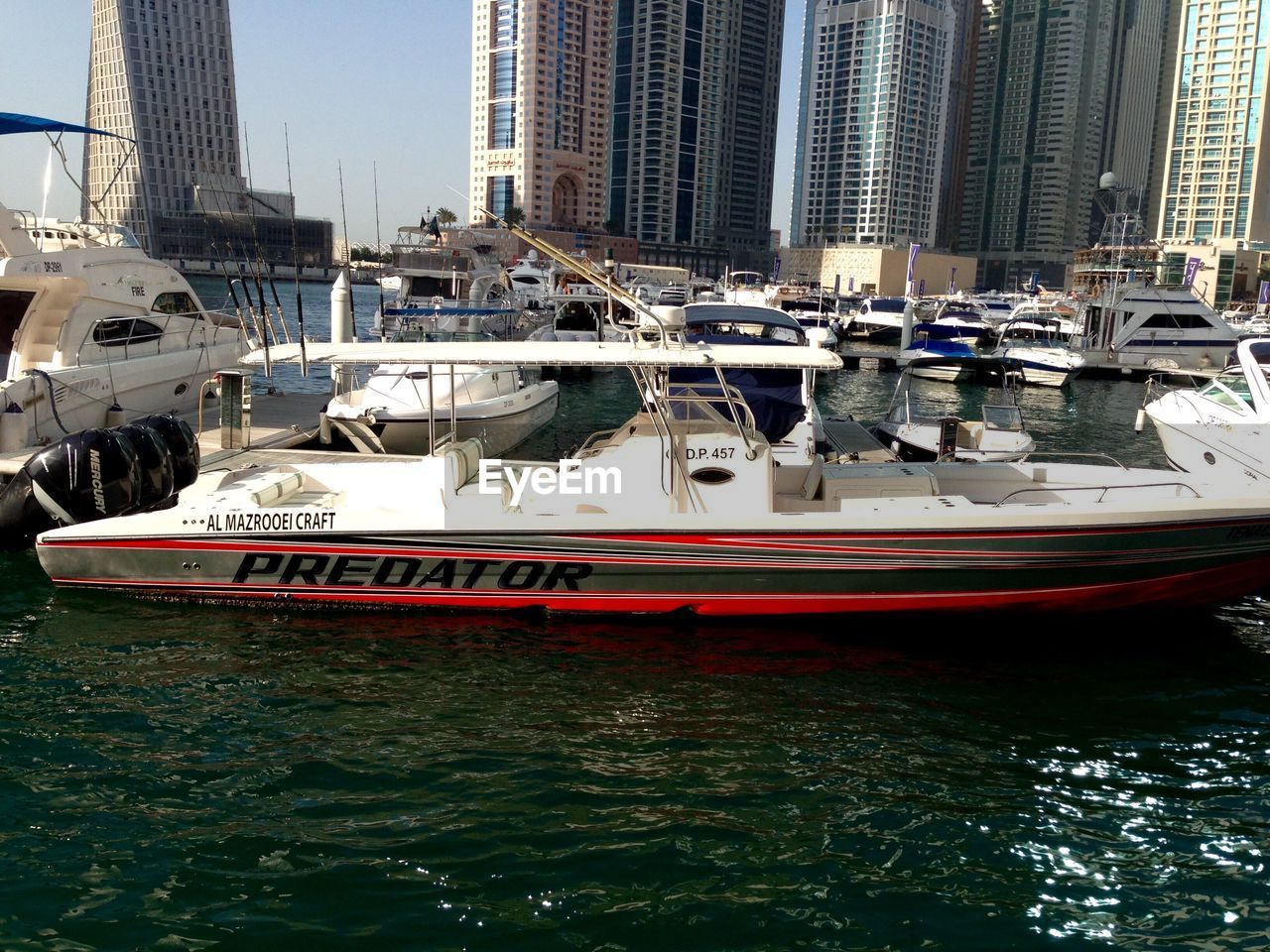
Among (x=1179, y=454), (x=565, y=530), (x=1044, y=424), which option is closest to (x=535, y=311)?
(x=1044, y=424)

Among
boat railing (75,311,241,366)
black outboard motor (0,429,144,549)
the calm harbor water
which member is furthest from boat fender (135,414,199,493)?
boat railing (75,311,241,366)

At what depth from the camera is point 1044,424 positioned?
1176 inches

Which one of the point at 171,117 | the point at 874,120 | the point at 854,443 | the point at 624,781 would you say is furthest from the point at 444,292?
the point at 874,120

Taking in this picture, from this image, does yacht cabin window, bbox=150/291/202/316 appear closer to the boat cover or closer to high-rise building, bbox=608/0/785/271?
the boat cover

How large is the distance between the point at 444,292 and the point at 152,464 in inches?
1332

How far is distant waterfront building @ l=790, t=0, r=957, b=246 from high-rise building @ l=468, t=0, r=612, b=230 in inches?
1431

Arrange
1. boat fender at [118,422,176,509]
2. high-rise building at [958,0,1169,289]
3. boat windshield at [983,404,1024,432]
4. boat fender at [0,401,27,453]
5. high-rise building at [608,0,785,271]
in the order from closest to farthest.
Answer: boat fender at [118,422,176,509]
boat fender at [0,401,27,453]
boat windshield at [983,404,1024,432]
high-rise building at [608,0,785,271]
high-rise building at [958,0,1169,289]

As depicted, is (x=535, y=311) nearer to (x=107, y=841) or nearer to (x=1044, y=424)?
(x=1044, y=424)

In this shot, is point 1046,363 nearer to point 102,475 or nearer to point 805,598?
point 805,598

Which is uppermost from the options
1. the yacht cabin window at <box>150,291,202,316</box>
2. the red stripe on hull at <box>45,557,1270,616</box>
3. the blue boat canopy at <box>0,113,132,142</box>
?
the blue boat canopy at <box>0,113,132,142</box>

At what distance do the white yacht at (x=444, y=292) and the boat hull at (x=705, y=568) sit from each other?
2127 centimetres

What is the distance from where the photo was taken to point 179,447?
1184 cm

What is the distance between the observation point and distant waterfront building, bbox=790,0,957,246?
527 ft

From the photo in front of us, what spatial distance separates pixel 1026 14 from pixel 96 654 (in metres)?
208
